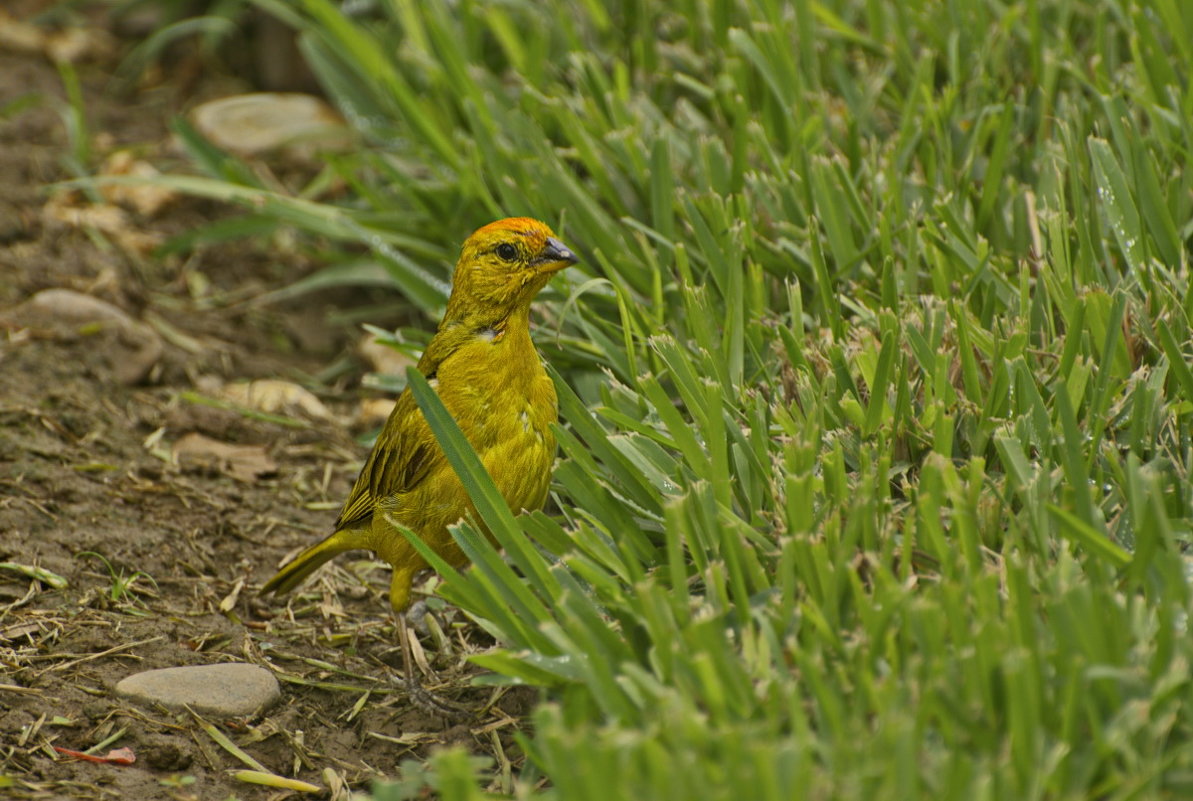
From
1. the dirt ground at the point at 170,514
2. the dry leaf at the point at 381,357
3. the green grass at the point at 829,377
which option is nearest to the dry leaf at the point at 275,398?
the dirt ground at the point at 170,514

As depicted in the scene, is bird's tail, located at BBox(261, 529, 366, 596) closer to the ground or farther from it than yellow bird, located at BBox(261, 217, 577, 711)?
closer to the ground

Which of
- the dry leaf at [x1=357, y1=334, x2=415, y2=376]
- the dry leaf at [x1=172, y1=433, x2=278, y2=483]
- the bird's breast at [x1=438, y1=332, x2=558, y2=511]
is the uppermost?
the bird's breast at [x1=438, y1=332, x2=558, y2=511]

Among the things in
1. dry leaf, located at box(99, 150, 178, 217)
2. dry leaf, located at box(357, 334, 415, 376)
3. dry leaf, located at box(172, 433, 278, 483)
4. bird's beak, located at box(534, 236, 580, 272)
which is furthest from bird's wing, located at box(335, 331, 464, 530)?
dry leaf, located at box(99, 150, 178, 217)

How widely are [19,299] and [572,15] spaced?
2.41 meters

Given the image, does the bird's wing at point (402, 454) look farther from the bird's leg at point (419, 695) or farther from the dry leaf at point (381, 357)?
the dry leaf at point (381, 357)

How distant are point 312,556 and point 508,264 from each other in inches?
35.1

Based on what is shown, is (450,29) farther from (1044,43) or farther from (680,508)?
(680,508)

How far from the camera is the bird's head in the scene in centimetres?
340

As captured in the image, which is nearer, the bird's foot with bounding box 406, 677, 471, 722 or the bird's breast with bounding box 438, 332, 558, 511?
the bird's foot with bounding box 406, 677, 471, 722

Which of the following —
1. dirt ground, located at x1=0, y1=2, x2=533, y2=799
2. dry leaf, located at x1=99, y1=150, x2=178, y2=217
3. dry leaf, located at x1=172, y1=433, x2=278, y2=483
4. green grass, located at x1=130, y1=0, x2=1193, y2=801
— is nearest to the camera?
green grass, located at x1=130, y1=0, x2=1193, y2=801

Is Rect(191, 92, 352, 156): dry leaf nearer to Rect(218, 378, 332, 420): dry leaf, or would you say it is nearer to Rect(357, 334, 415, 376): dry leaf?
Rect(357, 334, 415, 376): dry leaf

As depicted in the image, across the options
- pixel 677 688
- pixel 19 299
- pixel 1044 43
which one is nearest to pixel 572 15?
pixel 1044 43

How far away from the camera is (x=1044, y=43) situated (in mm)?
4633

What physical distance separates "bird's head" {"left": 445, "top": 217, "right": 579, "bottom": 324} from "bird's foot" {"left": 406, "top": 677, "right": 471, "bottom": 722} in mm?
900
